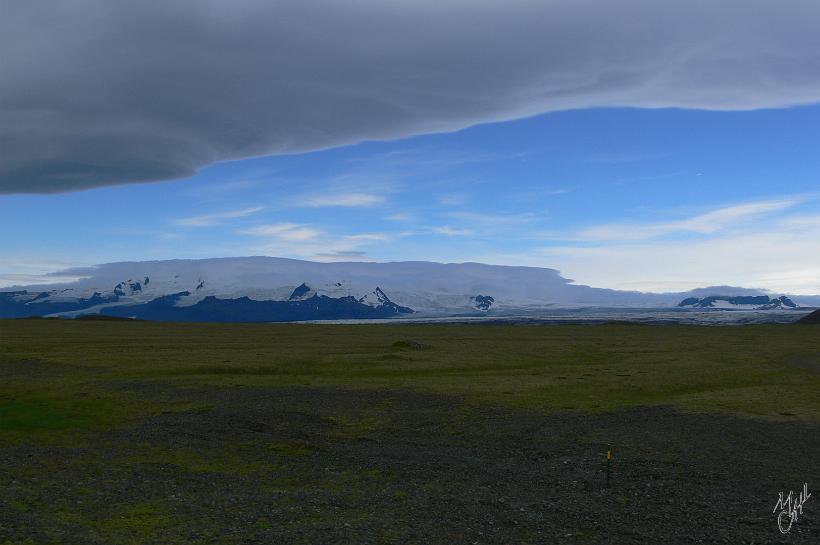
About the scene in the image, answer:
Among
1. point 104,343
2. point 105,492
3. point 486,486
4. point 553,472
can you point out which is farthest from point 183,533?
point 104,343

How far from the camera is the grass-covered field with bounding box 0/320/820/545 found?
18.3 m

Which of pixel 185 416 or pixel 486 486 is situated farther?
pixel 185 416

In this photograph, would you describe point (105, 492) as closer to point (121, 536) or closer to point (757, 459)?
point (121, 536)

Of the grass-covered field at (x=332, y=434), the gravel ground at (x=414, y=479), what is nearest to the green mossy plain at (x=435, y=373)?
the grass-covered field at (x=332, y=434)

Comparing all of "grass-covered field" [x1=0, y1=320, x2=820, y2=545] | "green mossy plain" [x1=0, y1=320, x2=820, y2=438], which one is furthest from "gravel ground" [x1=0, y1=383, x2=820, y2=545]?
"green mossy plain" [x1=0, y1=320, x2=820, y2=438]

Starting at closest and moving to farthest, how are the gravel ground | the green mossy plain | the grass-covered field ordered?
the gravel ground, the grass-covered field, the green mossy plain

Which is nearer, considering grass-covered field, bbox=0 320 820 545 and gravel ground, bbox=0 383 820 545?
gravel ground, bbox=0 383 820 545

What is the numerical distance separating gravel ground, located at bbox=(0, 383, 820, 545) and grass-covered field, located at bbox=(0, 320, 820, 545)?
0.38 ft

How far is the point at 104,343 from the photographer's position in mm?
83438

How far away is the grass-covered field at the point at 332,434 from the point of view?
18.3 meters

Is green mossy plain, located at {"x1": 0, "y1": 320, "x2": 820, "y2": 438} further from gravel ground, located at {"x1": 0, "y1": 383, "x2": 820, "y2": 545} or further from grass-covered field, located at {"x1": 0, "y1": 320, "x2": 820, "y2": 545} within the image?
gravel ground, located at {"x1": 0, "y1": 383, "x2": 820, "y2": 545}

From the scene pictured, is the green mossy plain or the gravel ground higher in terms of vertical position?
the green mossy plain

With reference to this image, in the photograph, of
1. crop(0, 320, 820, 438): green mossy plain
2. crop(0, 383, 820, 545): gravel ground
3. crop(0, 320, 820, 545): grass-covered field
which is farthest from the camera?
crop(0, 320, 820, 438): green mossy plain

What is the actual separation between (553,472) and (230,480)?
36.3 feet
